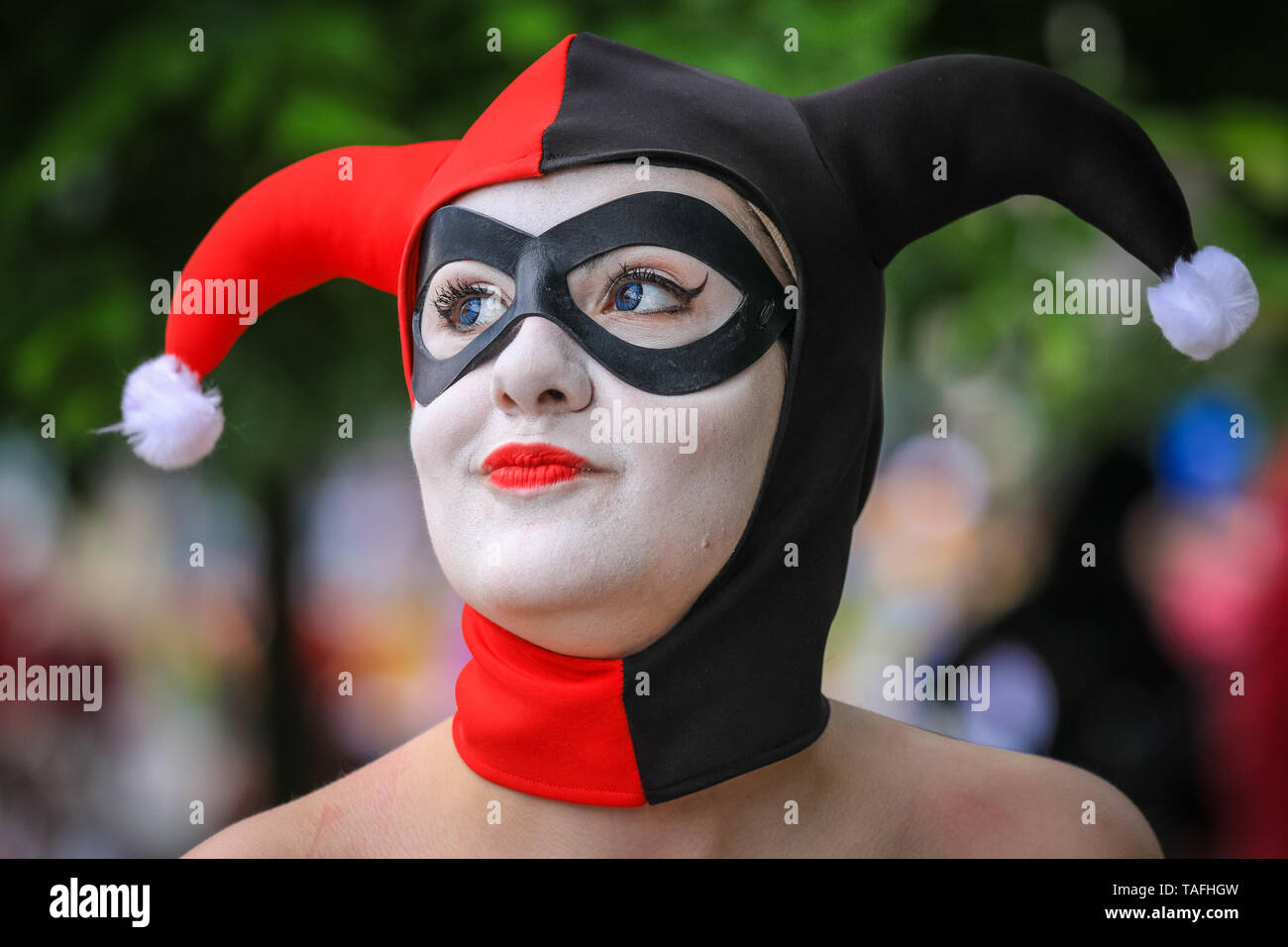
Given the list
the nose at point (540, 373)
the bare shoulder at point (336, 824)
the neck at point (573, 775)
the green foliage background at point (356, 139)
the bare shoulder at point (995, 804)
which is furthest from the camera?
the green foliage background at point (356, 139)

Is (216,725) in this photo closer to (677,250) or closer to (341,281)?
(341,281)

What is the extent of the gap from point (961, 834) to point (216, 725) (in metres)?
3.05

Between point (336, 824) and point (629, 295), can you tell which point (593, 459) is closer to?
point (629, 295)

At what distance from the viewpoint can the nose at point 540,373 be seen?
78.4 inches

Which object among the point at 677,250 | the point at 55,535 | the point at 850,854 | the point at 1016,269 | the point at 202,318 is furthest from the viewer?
the point at 55,535

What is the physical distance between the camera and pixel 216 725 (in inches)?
182

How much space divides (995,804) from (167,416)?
1655mm

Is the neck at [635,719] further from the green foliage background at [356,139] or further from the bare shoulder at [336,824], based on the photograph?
the green foliage background at [356,139]

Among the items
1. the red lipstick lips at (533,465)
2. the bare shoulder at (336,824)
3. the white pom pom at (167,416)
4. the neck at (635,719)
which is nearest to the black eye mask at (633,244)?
the red lipstick lips at (533,465)

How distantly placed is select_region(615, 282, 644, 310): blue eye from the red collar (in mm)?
559

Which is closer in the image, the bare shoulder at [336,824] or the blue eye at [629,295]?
the blue eye at [629,295]

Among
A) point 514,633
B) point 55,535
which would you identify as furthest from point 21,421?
point 514,633

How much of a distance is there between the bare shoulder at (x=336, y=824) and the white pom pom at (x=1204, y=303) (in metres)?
1.50

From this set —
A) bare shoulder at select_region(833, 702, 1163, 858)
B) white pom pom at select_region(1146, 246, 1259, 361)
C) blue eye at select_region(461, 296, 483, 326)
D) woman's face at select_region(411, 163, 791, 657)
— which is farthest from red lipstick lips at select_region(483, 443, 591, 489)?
white pom pom at select_region(1146, 246, 1259, 361)
